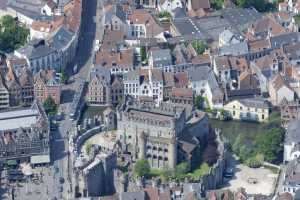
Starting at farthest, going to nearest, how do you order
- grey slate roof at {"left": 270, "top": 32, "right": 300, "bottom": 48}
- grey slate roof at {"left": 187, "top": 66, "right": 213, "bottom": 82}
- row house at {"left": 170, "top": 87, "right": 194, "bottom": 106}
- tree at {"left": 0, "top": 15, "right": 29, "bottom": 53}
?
tree at {"left": 0, "top": 15, "right": 29, "bottom": 53}
grey slate roof at {"left": 270, "top": 32, "right": 300, "bottom": 48}
grey slate roof at {"left": 187, "top": 66, "right": 213, "bottom": 82}
row house at {"left": 170, "top": 87, "right": 194, "bottom": 106}

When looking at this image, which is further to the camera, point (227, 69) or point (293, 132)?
point (227, 69)

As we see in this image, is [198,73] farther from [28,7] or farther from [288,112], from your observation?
[28,7]

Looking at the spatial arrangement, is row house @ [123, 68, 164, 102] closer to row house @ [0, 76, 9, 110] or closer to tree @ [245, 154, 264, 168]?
row house @ [0, 76, 9, 110]

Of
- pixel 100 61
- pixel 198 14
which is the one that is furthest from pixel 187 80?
pixel 198 14

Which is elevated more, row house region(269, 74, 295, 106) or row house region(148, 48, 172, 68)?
row house region(148, 48, 172, 68)

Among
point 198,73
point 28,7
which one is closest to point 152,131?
point 198,73

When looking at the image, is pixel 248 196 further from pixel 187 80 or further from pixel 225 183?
pixel 187 80

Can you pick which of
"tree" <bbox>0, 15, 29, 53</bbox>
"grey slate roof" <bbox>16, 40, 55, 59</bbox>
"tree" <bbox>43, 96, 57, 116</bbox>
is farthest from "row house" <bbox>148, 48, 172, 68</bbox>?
"tree" <bbox>0, 15, 29, 53</bbox>
